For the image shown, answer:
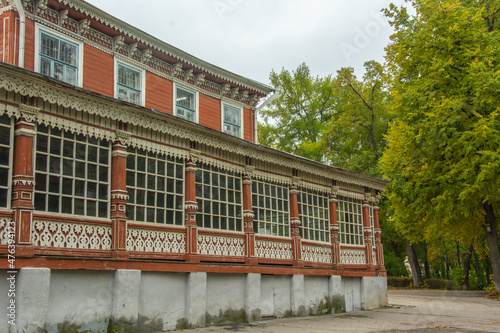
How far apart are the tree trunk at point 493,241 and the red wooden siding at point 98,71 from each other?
19.6 metres

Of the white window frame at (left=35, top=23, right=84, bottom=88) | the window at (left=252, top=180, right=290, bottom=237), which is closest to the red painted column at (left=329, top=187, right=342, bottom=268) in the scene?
the window at (left=252, top=180, right=290, bottom=237)

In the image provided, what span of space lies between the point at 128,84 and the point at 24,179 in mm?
8109

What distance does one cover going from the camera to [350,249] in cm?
2109

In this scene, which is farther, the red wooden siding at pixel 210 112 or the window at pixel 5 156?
the red wooden siding at pixel 210 112

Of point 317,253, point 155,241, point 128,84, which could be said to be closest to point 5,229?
point 155,241

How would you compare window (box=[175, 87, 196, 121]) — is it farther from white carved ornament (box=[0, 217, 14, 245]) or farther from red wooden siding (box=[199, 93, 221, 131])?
white carved ornament (box=[0, 217, 14, 245])

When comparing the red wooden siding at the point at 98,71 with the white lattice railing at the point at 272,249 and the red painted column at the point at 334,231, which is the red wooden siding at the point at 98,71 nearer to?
the white lattice railing at the point at 272,249

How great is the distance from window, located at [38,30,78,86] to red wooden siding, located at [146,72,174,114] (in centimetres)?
303

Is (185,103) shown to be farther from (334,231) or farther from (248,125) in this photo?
(334,231)

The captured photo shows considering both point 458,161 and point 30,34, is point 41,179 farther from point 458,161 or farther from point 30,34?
point 458,161

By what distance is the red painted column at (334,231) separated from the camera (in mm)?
20016

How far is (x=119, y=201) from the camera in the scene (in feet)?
40.8

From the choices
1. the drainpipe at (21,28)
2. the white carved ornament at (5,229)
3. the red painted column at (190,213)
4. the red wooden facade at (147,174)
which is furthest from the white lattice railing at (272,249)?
the drainpipe at (21,28)

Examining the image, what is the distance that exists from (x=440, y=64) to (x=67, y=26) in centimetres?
1723
